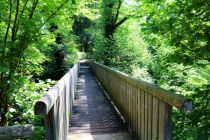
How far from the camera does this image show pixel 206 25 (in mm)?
2984

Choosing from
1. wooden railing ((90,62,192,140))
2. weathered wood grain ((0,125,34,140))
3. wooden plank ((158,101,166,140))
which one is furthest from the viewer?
wooden plank ((158,101,166,140))

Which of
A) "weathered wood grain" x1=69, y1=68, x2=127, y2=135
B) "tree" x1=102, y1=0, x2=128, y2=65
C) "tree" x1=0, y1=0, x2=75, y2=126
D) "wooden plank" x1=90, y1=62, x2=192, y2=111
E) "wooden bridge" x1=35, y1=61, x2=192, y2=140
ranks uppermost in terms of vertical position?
"tree" x1=102, y1=0, x2=128, y2=65

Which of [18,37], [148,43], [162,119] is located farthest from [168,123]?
[18,37]

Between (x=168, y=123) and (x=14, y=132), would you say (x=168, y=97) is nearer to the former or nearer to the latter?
(x=168, y=123)

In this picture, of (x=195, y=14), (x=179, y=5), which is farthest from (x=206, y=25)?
(x=179, y=5)

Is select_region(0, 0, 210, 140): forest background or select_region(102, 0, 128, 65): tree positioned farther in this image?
select_region(102, 0, 128, 65): tree

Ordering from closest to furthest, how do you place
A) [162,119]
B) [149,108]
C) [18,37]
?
[162,119]
[149,108]
[18,37]

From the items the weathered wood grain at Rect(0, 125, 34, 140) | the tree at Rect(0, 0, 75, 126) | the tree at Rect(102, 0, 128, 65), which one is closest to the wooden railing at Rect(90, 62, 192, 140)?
the weathered wood grain at Rect(0, 125, 34, 140)

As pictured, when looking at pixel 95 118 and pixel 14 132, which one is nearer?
pixel 14 132

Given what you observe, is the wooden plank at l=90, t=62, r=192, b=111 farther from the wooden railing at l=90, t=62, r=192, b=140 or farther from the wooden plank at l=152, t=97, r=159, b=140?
the wooden plank at l=152, t=97, r=159, b=140

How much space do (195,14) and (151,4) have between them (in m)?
1.29

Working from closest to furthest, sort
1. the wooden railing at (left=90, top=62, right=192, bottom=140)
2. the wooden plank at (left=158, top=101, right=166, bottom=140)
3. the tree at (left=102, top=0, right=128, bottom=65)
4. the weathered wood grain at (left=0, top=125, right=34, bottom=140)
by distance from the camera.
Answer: the weathered wood grain at (left=0, top=125, right=34, bottom=140) → the wooden railing at (left=90, top=62, right=192, bottom=140) → the wooden plank at (left=158, top=101, right=166, bottom=140) → the tree at (left=102, top=0, right=128, bottom=65)

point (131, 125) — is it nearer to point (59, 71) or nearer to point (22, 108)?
point (22, 108)

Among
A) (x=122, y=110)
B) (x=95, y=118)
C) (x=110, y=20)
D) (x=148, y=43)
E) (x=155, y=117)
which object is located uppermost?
(x=110, y=20)
